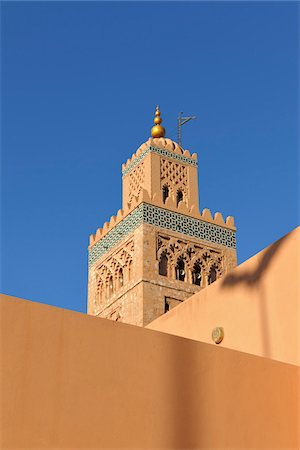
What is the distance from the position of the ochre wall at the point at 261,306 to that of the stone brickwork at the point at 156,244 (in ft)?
27.1

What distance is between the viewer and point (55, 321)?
A: 4430mm

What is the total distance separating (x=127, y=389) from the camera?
4.65 meters

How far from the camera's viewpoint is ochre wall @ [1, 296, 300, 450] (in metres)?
4.18

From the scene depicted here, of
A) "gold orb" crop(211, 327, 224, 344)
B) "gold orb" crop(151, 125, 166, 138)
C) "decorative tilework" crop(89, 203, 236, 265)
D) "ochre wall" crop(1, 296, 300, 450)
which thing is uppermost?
"gold orb" crop(151, 125, 166, 138)

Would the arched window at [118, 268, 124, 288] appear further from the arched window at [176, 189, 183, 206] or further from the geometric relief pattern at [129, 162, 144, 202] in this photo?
the arched window at [176, 189, 183, 206]

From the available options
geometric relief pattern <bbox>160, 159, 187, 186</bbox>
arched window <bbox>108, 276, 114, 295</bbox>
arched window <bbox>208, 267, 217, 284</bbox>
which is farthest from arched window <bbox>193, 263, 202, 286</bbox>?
geometric relief pattern <bbox>160, 159, 187, 186</bbox>

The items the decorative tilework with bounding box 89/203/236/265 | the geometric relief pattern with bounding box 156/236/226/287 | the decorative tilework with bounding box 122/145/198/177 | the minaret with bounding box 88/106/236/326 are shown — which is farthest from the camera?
the decorative tilework with bounding box 122/145/198/177

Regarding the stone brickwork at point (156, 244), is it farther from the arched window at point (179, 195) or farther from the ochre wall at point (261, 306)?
the ochre wall at point (261, 306)

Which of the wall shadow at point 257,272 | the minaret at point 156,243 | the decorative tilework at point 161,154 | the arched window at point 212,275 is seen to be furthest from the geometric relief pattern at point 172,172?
the wall shadow at point 257,272

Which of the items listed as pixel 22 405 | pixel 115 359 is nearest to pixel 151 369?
pixel 115 359

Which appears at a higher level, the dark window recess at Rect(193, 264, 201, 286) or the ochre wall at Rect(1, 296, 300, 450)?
the dark window recess at Rect(193, 264, 201, 286)

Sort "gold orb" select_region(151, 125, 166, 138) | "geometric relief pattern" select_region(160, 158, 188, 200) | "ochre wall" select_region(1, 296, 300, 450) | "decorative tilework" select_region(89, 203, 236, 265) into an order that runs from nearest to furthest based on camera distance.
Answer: "ochre wall" select_region(1, 296, 300, 450) → "decorative tilework" select_region(89, 203, 236, 265) → "geometric relief pattern" select_region(160, 158, 188, 200) → "gold orb" select_region(151, 125, 166, 138)

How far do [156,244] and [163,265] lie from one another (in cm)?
53

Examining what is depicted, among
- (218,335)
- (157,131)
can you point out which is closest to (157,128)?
(157,131)
